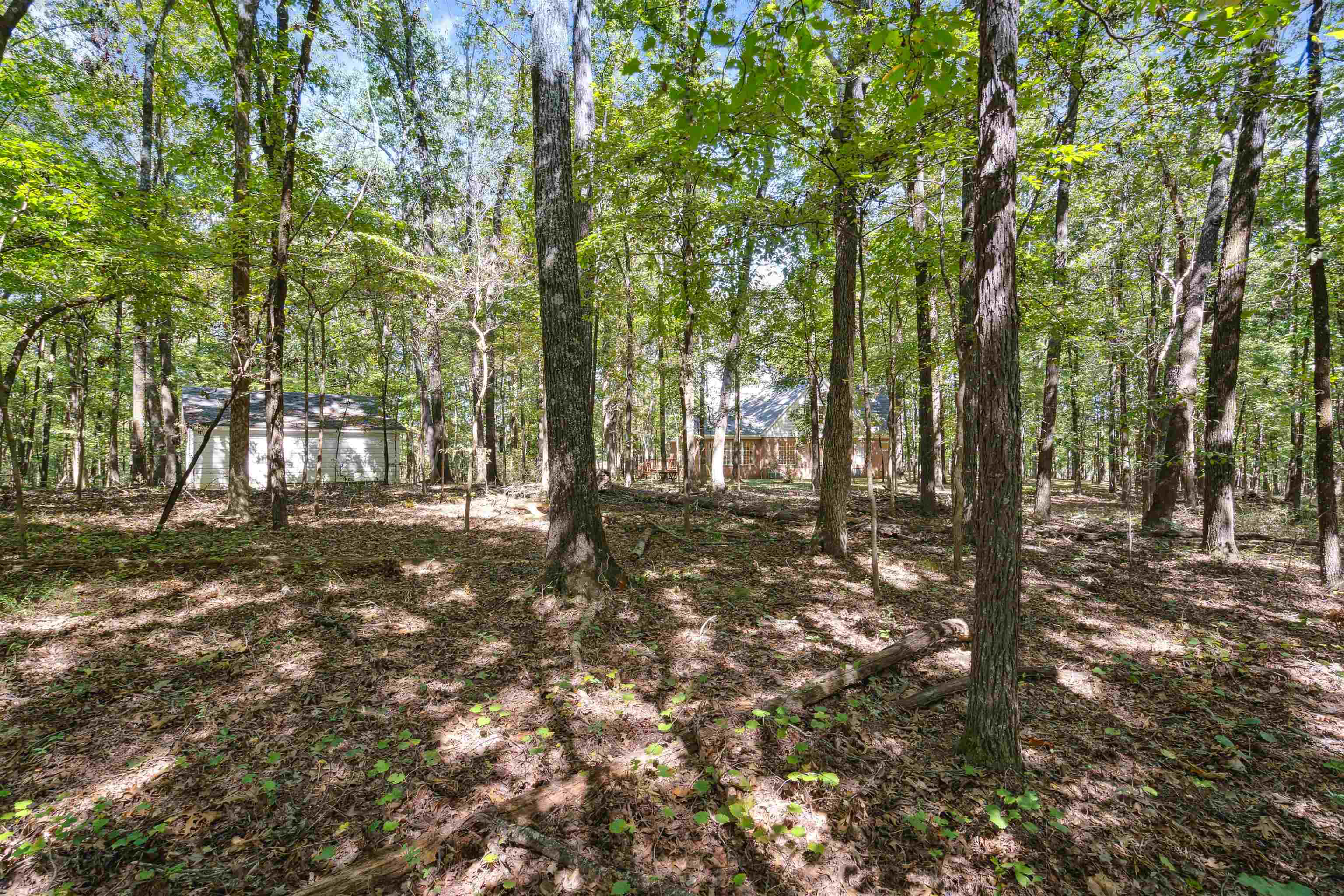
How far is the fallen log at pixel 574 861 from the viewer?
229 centimetres

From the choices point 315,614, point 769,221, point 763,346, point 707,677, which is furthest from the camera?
point 763,346

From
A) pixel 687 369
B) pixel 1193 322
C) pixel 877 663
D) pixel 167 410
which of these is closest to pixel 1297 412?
pixel 1193 322

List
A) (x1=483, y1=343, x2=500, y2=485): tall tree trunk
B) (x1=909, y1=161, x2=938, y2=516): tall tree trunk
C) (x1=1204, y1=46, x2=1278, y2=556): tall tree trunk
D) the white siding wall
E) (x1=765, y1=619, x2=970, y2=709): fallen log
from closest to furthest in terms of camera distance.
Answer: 1. (x1=765, y1=619, x2=970, y2=709): fallen log
2. (x1=1204, y1=46, x2=1278, y2=556): tall tree trunk
3. (x1=909, y1=161, x2=938, y2=516): tall tree trunk
4. the white siding wall
5. (x1=483, y1=343, x2=500, y2=485): tall tree trunk

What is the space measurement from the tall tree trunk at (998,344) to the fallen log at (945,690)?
3.20 ft

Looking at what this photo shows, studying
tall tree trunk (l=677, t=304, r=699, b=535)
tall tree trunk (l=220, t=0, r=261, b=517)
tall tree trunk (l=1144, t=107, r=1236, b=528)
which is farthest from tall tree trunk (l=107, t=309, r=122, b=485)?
tall tree trunk (l=1144, t=107, r=1236, b=528)

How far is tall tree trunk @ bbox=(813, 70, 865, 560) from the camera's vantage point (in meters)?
6.81

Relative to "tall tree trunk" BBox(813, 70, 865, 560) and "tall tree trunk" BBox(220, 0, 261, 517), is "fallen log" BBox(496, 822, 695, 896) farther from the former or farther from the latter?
"tall tree trunk" BBox(220, 0, 261, 517)

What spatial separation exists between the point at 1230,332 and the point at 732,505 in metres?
9.59

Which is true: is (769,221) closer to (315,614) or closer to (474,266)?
(474,266)

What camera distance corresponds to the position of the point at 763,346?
1934 cm

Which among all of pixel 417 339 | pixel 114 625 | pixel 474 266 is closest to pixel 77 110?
pixel 417 339

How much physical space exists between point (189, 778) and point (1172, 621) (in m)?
9.20

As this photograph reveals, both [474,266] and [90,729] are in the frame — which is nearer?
[90,729]

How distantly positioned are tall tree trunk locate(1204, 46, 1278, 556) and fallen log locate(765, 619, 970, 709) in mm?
6190
